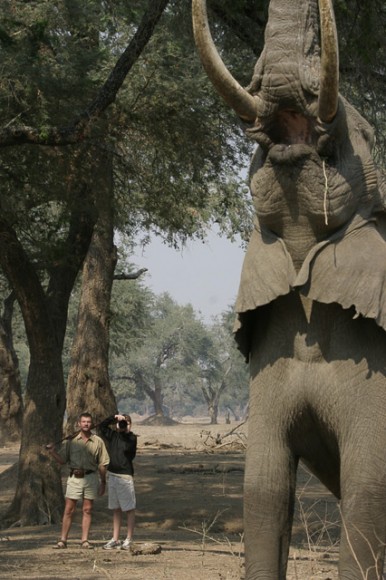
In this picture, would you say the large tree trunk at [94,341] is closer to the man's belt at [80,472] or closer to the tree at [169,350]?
the man's belt at [80,472]

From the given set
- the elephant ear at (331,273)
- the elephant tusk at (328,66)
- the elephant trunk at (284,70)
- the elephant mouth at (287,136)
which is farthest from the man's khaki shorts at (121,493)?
the elephant tusk at (328,66)

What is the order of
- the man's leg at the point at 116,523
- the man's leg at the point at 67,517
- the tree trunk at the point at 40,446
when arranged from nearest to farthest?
the man's leg at the point at 116,523 < the man's leg at the point at 67,517 < the tree trunk at the point at 40,446

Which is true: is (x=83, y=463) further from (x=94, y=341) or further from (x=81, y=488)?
(x=94, y=341)

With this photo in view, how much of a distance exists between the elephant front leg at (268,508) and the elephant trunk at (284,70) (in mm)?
1485

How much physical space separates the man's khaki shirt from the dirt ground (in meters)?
0.83

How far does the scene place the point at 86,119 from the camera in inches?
488

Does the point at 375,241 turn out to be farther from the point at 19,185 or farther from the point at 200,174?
the point at 200,174

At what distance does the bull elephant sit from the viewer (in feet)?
17.0

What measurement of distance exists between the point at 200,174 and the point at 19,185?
3042mm

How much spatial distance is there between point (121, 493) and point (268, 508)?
7.28m

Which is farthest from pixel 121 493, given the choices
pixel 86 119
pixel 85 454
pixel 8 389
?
pixel 8 389

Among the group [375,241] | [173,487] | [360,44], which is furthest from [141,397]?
[375,241]

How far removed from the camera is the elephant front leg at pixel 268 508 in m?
5.45

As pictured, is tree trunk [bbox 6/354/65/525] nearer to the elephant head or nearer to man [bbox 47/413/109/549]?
man [bbox 47/413/109/549]
